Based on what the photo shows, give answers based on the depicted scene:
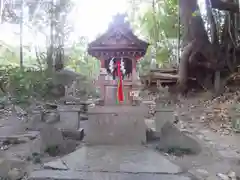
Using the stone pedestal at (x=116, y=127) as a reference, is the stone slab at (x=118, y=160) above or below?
below

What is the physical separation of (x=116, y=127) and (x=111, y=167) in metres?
0.91

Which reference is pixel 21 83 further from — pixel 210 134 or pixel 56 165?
pixel 210 134

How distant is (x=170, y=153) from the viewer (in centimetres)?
327

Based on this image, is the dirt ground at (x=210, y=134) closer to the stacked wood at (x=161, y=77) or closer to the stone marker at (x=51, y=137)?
the stacked wood at (x=161, y=77)

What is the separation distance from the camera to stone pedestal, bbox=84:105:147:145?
3.54 meters

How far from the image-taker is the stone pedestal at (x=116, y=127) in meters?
3.54

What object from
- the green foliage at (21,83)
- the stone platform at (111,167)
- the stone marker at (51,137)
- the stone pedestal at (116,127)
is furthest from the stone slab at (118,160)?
the green foliage at (21,83)

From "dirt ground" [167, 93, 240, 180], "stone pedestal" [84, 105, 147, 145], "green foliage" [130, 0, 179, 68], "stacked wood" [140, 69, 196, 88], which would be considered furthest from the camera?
"green foliage" [130, 0, 179, 68]

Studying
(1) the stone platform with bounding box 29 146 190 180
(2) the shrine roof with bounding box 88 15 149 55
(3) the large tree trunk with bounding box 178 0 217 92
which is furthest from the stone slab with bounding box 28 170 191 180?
(3) the large tree trunk with bounding box 178 0 217 92

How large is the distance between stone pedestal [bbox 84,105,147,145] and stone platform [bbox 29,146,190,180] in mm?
300

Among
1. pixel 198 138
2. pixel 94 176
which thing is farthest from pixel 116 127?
pixel 198 138

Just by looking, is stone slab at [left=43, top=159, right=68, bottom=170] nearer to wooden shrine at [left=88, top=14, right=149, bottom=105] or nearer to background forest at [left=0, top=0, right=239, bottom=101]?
wooden shrine at [left=88, top=14, right=149, bottom=105]

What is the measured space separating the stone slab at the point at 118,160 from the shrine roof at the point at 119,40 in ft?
4.32

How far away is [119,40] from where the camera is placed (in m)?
3.65
